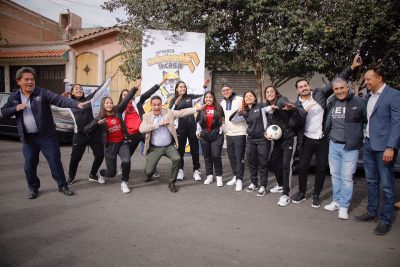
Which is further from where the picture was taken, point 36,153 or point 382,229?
point 36,153

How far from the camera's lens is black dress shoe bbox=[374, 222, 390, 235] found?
4333 mm

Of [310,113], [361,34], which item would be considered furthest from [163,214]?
[361,34]

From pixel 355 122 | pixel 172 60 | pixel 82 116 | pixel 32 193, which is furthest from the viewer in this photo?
pixel 172 60

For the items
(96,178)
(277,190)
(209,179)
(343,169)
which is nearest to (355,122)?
(343,169)

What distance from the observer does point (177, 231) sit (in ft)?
13.9

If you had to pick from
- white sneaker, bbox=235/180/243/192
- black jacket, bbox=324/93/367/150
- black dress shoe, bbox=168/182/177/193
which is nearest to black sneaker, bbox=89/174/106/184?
black dress shoe, bbox=168/182/177/193

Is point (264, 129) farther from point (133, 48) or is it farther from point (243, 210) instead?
point (133, 48)

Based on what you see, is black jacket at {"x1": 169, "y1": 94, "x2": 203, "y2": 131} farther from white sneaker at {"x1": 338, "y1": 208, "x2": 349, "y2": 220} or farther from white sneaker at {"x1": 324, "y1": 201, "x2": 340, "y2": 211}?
white sneaker at {"x1": 338, "y1": 208, "x2": 349, "y2": 220}

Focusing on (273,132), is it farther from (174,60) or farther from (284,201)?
(174,60)

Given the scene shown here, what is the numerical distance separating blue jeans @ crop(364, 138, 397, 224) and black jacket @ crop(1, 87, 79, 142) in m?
4.34

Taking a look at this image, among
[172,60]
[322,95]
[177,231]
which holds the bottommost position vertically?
[177,231]

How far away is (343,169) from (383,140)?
773mm

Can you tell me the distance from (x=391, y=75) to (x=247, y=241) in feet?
23.3

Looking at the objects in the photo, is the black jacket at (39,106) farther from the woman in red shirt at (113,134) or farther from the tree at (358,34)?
the tree at (358,34)
